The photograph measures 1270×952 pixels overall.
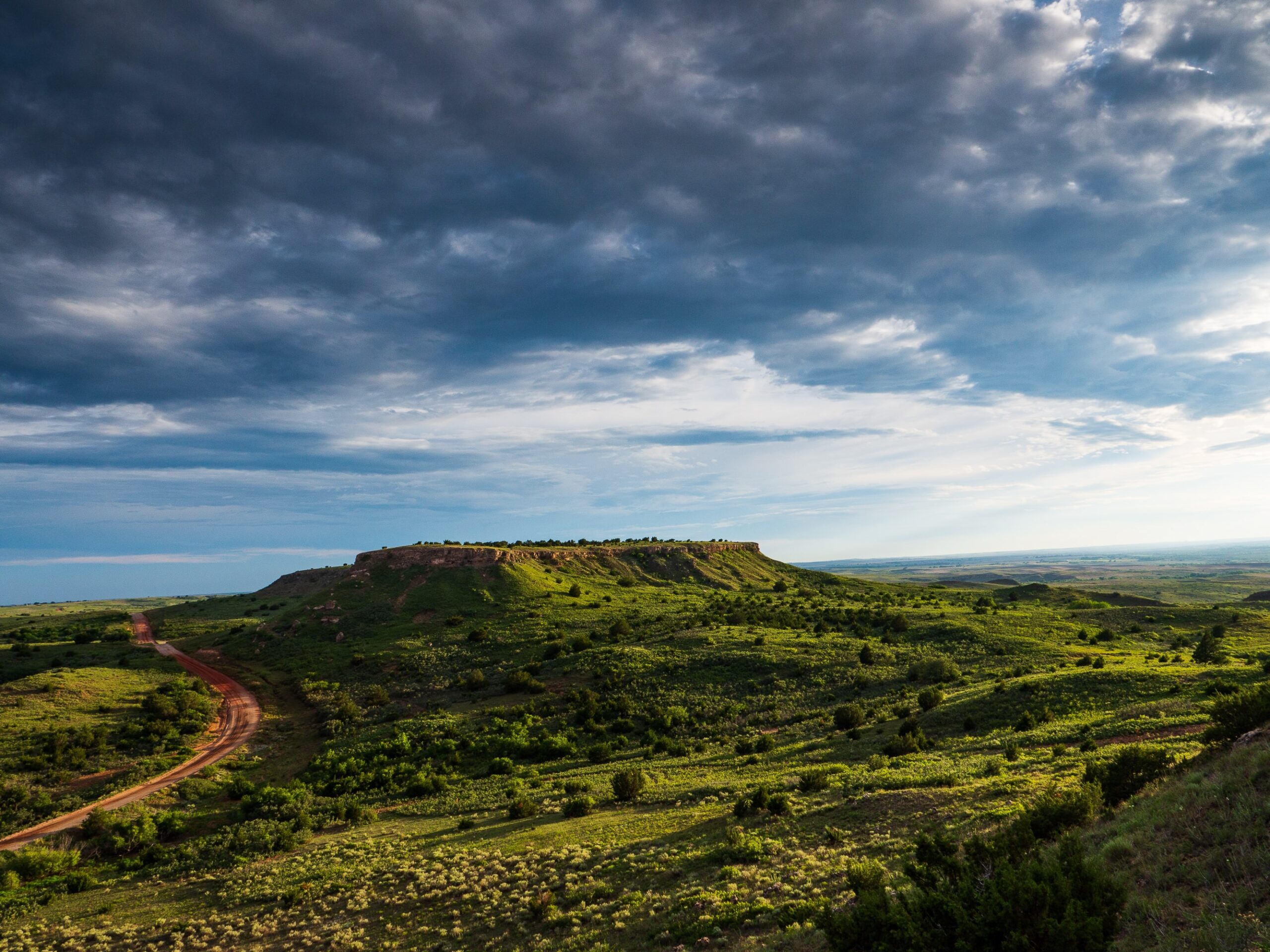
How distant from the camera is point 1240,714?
51.1ft

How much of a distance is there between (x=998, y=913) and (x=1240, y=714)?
43.6ft

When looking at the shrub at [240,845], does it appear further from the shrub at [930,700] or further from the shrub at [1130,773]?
the shrub at [930,700]

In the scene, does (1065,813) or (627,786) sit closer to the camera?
(1065,813)

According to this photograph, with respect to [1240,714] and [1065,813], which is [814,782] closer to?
[1065,813]

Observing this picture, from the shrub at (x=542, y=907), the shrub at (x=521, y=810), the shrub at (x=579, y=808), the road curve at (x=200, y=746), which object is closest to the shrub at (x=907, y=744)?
the shrub at (x=579, y=808)

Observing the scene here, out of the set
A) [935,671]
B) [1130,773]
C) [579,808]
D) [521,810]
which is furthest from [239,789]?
[935,671]

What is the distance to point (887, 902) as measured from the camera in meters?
10.1

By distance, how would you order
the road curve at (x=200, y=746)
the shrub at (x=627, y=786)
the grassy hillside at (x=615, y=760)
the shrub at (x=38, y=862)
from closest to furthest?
1. the grassy hillside at (x=615, y=760)
2. the shrub at (x=38, y=862)
3. the shrub at (x=627, y=786)
4. the road curve at (x=200, y=746)

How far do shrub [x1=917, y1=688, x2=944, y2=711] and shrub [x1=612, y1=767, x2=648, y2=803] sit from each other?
21.6 m

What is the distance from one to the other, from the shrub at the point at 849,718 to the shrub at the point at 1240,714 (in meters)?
23.3

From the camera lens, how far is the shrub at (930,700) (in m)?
38.6

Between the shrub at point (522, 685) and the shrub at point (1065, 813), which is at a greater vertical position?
the shrub at point (1065, 813)

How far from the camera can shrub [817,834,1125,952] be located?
8.47 meters

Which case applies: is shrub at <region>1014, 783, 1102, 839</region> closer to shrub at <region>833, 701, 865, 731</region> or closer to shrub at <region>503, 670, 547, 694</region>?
shrub at <region>833, 701, 865, 731</region>
